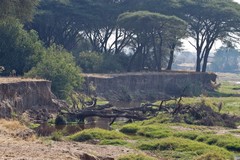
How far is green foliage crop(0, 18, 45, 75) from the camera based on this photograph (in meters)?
47.6

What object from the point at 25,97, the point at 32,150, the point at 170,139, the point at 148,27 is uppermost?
the point at 148,27

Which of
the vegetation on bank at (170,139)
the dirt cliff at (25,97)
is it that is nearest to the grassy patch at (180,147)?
the vegetation on bank at (170,139)

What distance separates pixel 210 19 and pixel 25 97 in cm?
4467

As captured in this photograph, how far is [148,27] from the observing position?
2837 inches

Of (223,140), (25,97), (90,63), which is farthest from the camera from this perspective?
(90,63)

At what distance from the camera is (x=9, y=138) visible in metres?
23.4

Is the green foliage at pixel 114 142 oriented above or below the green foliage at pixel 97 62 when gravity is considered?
below

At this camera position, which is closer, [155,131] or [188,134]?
[188,134]

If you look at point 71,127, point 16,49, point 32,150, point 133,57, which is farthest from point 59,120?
point 133,57

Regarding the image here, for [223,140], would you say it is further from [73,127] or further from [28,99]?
[28,99]

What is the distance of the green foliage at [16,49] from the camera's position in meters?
47.6

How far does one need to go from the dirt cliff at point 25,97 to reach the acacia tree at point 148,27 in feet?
99.3

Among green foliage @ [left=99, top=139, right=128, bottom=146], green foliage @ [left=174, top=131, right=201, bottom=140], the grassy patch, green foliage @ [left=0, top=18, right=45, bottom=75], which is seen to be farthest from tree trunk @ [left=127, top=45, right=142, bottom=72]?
the grassy patch

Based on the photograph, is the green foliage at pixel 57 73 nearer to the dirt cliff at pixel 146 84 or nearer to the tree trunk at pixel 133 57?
the dirt cliff at pixel 146 84
